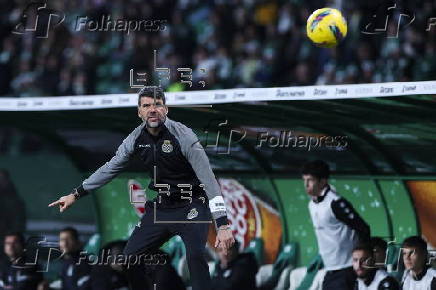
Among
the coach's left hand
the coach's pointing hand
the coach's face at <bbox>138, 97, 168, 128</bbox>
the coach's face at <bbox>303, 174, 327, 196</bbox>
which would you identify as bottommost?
the coach's left hand

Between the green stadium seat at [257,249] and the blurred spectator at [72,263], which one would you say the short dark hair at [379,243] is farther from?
the blurred spectator at [72,263]

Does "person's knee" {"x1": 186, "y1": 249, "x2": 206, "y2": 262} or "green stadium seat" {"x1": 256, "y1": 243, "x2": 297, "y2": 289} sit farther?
"green stadium seat" {"x1": 256, "y1": 243, "x2": 297, "y2": 289}

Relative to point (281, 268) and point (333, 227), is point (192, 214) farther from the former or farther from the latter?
point (281, 268)

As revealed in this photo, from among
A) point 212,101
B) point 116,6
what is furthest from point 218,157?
point 116,6

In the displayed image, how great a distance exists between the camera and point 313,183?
11219 mm

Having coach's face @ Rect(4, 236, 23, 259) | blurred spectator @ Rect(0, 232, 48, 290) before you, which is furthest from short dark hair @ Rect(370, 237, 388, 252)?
coach's face @ Rect(4, 236, 23, 259)

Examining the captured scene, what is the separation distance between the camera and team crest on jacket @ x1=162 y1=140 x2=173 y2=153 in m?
8.46

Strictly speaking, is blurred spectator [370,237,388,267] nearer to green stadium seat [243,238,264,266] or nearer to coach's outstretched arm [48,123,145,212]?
green stadium seat [243,238,264,266]

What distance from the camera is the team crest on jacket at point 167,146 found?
8461 mm

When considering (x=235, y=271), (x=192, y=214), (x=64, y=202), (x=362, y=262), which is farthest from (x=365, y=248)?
(x=64, y=202)

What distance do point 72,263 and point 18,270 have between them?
0.66 meters

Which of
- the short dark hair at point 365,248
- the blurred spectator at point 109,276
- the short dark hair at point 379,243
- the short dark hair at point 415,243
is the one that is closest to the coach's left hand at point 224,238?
the short dark hair at point 415,243

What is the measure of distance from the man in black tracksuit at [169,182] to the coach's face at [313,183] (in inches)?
109

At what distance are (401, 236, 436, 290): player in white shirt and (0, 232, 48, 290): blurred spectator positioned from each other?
445 centimetres
